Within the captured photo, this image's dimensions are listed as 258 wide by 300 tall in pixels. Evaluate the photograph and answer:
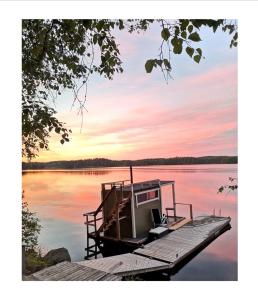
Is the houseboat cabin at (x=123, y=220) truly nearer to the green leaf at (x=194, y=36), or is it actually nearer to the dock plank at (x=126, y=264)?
the dock plank at (x=126, y=264)

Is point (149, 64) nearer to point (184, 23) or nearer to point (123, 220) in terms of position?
point (184, 23)

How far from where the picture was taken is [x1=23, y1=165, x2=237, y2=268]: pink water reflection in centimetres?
509

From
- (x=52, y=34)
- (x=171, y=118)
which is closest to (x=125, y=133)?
(x=171, y=118)

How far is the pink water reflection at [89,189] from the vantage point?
5.09 m

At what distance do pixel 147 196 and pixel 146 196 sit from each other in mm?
56

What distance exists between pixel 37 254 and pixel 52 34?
427 cm

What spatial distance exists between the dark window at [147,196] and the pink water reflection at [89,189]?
0.47 meters

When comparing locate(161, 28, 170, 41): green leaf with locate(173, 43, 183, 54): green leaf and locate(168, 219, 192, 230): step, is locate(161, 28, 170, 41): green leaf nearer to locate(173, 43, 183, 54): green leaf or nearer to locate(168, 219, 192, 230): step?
locate(173, 43, 183, 54): green leaf

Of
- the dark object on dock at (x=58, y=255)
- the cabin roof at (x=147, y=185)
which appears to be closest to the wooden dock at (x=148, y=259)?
the cabin roof at (x=147, y=185)

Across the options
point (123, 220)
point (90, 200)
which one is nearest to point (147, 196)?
point (123, 220)

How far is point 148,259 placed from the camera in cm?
570

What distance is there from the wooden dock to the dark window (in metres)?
1.12

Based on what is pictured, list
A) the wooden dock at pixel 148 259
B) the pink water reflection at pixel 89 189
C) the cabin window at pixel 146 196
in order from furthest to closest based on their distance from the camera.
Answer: the cabin window at pixel 146 196 < the pink water reflection at pixel 89 189 < the wooden dock at pixel 148 259
